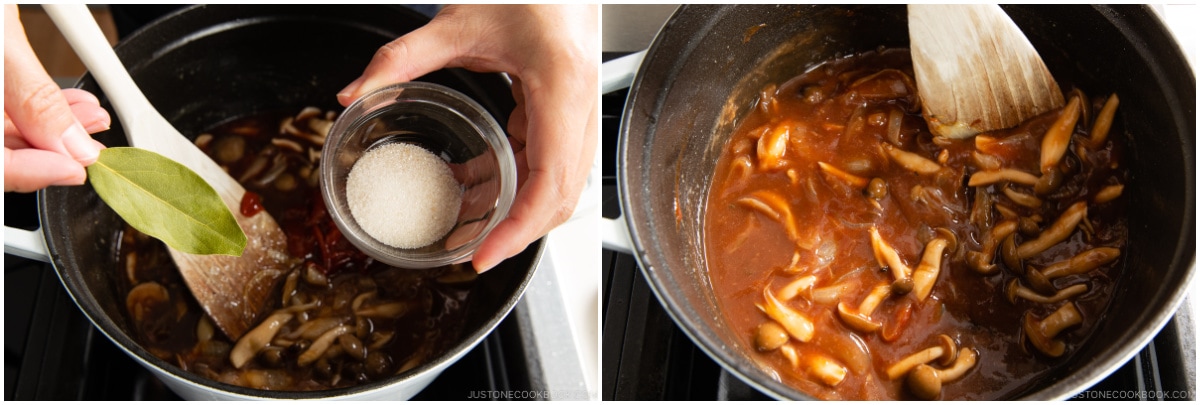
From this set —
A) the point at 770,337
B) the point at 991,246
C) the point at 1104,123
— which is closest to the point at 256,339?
the point at 770,337

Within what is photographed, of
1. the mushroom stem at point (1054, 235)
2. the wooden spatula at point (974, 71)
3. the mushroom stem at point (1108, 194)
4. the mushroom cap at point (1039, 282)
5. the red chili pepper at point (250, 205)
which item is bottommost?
the red chili pepper at point (250, 205)

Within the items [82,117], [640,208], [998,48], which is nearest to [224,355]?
[82,117]

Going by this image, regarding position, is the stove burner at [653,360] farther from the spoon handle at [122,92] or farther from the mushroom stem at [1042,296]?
the spoon handle at [122,92]

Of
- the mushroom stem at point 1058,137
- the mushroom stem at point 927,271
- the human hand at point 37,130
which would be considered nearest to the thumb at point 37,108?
the human hand at point 37,130

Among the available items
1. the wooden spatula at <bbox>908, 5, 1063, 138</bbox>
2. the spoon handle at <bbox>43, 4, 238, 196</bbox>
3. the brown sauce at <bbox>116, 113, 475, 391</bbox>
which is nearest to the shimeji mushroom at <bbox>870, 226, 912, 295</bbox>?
the wooden spatula at <bbox>908, 5, 1063, 138</bbox>

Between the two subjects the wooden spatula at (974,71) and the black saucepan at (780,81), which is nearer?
the black saucepan at (780,81)

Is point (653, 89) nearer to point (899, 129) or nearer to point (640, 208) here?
point (640, 208)

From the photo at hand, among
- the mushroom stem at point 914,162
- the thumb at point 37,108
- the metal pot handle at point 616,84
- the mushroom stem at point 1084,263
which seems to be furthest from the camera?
the mushroom stem at point 914,162
